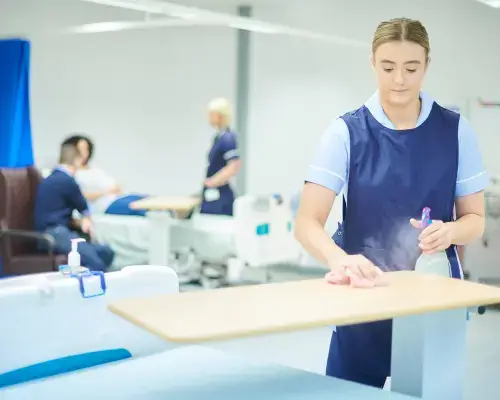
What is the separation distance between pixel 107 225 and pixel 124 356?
4360 mm

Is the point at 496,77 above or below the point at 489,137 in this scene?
above

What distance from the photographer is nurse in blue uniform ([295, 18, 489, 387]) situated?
6.28 feet

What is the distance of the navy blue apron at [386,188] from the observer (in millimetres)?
1941

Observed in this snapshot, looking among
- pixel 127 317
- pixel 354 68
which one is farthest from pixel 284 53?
pixel 127 317

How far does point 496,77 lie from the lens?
6715 mm

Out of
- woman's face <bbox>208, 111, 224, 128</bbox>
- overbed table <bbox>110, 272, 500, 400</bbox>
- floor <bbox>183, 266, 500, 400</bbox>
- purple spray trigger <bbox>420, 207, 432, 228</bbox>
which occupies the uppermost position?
woman's face <bbox>208, 111, 224, 128</bbox>

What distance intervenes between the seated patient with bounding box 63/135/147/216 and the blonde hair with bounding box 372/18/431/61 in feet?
14.4

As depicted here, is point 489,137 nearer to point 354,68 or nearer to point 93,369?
point 354,68

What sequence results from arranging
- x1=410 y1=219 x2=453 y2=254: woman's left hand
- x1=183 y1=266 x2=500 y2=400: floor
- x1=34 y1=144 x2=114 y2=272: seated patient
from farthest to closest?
x1=34 y1=144 x2=114 y2=272: seated patient < x1=183 y1=266 x2=500 y2=400: floor < x1=410 y1=219 x2=453 y2=254: woman's left hand

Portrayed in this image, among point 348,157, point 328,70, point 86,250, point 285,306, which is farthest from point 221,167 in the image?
point 285,306

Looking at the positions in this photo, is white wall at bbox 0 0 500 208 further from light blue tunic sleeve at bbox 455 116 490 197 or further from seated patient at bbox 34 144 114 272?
light blue tunic sleeve at bbox 455 116 490 197

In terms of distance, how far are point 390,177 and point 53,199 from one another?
3384 mm

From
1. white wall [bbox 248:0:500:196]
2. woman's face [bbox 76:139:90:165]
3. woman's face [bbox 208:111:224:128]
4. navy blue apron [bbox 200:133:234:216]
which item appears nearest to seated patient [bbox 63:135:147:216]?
woman's face [bbox 76:139:90:165]

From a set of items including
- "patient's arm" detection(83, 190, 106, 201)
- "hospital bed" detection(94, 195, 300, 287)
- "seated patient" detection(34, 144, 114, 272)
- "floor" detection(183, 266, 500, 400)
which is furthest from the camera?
"patient's arm" detection(83, 190, 106, 201)
